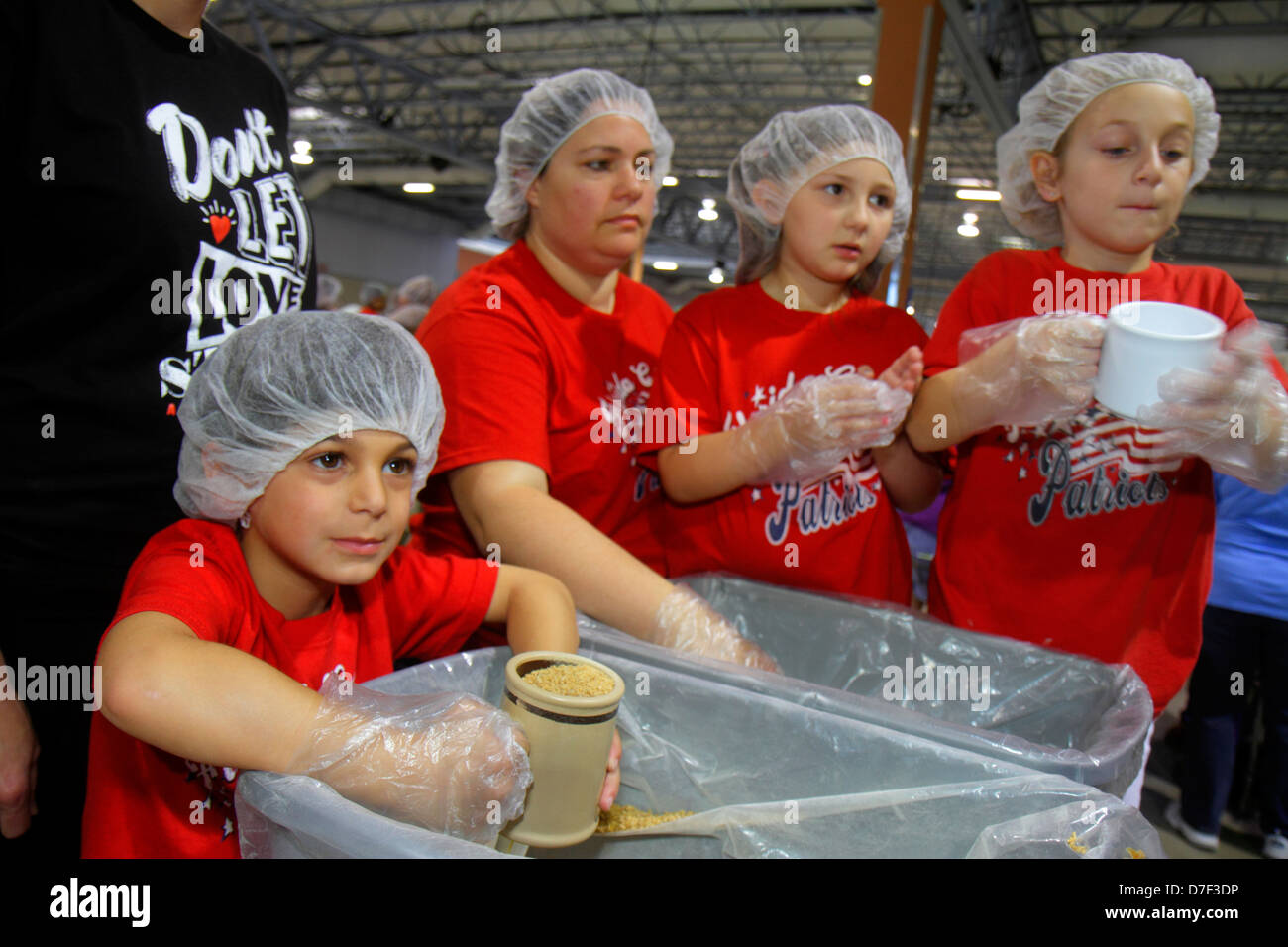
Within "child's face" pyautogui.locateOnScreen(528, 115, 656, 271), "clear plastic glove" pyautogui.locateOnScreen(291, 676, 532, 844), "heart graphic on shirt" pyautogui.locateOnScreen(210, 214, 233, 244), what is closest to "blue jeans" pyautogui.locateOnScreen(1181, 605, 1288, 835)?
"child's face" pyautogui.locateOnScreen(528, 115, 656, 271)

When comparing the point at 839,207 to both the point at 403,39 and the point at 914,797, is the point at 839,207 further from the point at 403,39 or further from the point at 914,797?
the point at 403,39

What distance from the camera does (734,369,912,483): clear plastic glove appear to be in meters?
1.31

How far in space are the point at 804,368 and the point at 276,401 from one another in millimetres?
910

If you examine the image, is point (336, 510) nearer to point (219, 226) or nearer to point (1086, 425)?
point (219, 226)

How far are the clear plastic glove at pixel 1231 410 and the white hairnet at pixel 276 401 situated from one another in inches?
38.0

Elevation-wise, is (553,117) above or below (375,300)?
above

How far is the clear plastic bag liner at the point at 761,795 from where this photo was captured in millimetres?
758

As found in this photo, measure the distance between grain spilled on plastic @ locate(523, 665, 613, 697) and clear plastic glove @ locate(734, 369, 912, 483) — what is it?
0.54 meters

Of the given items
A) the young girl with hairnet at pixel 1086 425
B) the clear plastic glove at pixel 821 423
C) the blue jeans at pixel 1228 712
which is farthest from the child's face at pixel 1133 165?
the blue jeans at pixel 1228 712

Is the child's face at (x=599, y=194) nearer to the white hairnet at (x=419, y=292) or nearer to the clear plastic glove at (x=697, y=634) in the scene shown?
the clear plastic glove at (x=697, y=634)

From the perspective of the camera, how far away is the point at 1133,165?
4.41 ft

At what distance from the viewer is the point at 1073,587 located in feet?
4.51

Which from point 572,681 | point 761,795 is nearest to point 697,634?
point 761,795
